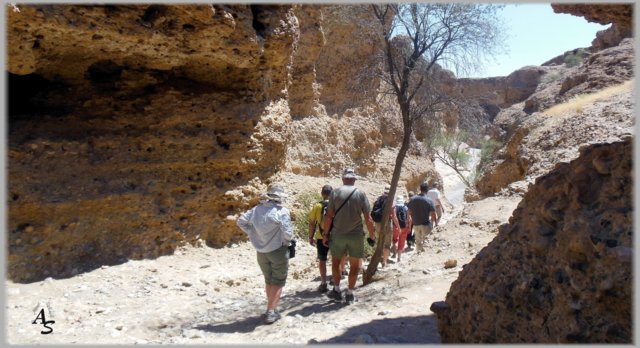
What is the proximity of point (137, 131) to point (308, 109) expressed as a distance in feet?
27.5

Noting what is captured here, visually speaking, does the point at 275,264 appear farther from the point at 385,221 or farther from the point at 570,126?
the point at 570,126

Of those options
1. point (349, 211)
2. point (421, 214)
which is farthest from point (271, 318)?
point (421, 214)

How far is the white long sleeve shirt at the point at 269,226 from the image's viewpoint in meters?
5.66

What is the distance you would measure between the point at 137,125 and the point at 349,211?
17.5ft

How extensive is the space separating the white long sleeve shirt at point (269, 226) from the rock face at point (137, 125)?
3.56 metres

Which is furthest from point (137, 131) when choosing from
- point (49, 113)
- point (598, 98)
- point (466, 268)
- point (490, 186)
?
point (598, 98)

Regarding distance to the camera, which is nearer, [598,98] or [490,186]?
[598,98]

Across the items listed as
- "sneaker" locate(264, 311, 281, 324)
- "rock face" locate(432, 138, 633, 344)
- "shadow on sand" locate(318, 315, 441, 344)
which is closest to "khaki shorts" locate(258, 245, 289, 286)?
"sneaker" locate(264, 311, 281, 324)

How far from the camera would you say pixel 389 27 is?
8133 millimetres

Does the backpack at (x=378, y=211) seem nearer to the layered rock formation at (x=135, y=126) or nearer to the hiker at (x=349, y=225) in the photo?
the hiker at (x=349, y=225)

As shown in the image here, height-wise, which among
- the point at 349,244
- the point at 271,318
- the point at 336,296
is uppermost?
the point at 349,244

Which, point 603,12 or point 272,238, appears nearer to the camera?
point 603,12

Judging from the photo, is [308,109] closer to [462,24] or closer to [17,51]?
[462,24]

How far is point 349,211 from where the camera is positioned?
20.6 ft
